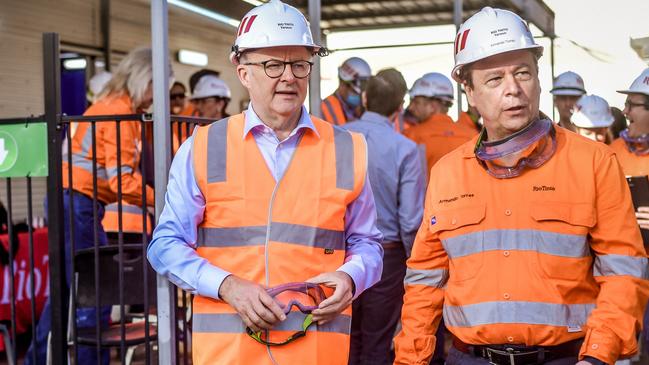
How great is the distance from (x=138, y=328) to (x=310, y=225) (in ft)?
7.62

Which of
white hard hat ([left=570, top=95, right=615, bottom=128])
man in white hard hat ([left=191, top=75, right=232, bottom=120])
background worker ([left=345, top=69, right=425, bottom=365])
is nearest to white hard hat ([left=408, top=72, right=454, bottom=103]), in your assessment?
white hard hat ([left=570, top=95, right=615, bottom=128])

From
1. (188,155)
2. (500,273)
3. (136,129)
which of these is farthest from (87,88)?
(500,273)

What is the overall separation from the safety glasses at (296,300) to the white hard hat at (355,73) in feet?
15.4

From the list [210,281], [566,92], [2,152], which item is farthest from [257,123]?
[566,92]

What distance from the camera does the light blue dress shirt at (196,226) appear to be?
8.68 ft

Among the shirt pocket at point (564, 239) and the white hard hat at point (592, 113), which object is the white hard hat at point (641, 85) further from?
the shirt pocket at point (564, 239)

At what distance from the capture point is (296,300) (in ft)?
8.57

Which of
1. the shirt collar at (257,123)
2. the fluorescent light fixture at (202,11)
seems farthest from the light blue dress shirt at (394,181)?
the fluorescent light fixture at (202,11)

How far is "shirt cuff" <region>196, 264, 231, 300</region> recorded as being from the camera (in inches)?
102

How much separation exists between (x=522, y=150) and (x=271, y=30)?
0.92m

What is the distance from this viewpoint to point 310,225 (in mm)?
2686

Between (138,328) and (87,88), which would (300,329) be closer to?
(138,328)

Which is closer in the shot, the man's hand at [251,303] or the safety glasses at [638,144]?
the man's hand at [251,303]

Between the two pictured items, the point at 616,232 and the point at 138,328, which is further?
the point at 138,328
